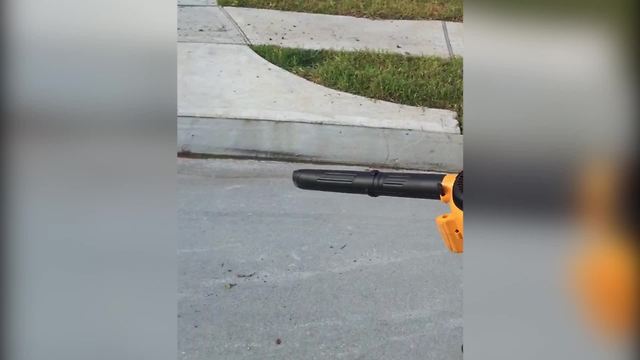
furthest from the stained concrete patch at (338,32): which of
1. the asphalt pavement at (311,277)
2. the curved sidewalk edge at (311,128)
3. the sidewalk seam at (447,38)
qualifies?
the asphalt pavement at (311,277)

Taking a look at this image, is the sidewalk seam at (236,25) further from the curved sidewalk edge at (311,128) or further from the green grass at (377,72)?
the curved sidewalk edge at (311,128)

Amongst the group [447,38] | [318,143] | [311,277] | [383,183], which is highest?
[447,38]

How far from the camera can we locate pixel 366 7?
704cm

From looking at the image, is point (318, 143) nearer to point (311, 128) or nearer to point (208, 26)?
point (311, 128)

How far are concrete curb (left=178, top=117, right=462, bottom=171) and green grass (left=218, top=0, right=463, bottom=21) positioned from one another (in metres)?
2.24

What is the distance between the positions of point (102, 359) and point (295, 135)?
413cm

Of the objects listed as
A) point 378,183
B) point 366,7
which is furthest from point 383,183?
point 366,7

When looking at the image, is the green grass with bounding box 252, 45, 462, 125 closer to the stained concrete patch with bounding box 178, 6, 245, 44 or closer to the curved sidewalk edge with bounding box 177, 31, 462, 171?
the curved sidewalk edge with bounding box 177, 31, 462, 171

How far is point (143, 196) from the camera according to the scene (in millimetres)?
880

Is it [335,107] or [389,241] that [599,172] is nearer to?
[389,241]

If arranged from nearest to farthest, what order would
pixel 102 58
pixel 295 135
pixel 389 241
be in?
1. pixel 102 58
2. pixel 389 241
3. pixel 295 135

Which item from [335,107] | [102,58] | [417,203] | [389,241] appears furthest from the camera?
[335,107]

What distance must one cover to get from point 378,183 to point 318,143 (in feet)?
12.5

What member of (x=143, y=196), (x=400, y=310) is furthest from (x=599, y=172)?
(x=400, y=310)
